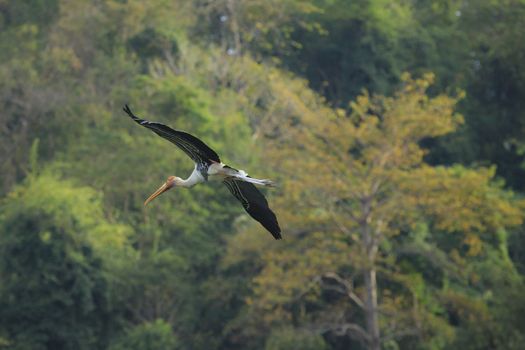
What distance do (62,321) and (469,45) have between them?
17.5m

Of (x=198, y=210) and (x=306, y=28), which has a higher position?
(x=306, y=28)

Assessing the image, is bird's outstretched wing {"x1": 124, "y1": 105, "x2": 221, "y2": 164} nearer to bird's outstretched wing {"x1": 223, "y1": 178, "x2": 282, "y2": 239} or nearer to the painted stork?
the painted stork

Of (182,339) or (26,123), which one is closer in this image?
(182,339)

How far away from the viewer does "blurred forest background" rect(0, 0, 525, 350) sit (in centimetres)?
2691

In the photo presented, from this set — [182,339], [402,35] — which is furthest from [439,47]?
[182,339]

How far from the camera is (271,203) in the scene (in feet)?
90.6

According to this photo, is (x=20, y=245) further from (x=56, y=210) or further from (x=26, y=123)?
(x=26, y=123)

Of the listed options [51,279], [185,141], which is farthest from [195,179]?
[51,279]

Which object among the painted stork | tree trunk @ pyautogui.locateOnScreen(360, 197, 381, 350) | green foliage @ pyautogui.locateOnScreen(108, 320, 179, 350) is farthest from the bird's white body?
green foliage @ pyautogui.locateOnScreen(108, 320, 179, 350)

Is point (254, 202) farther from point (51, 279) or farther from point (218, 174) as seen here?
point (51, 279)

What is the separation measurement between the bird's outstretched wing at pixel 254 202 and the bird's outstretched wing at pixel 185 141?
64 centimetres

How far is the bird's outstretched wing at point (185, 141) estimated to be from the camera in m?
10.9

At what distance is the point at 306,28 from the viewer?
143ft

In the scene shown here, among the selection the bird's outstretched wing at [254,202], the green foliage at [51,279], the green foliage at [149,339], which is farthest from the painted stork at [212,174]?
the green foliage at [51,279]
